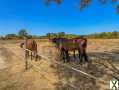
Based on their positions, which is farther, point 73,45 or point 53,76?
point 73,45

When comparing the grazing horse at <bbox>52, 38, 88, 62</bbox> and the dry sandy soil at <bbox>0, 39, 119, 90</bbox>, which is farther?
the grazing horse at <bbox>52, 38, 88, 62</bbox>

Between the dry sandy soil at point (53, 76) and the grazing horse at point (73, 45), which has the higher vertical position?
the grazing horse at point (73, 45)

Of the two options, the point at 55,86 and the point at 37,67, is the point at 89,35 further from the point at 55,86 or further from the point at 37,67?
the point at 55,86

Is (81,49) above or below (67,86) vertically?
above

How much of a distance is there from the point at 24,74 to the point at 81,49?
402 centimetres

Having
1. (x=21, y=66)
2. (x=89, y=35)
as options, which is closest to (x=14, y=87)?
(x=21, y=66)

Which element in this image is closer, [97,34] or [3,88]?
[3,88]

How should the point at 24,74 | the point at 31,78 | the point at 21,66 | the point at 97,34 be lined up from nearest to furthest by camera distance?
the point at 31,78
the point at 24,74
the point at 21,66
the point at 97,34

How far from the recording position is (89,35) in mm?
48031

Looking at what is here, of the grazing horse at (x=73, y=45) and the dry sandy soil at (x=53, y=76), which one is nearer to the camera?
the dry sandy soil at (x=53, y=76)

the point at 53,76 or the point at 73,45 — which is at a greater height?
the point at 73,45

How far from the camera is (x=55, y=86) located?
9.89 metres

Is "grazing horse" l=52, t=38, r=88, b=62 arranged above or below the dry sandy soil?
above

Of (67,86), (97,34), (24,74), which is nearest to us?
(67,86)
